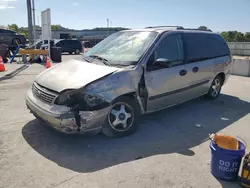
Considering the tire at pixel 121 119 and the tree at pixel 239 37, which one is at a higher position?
the tree at pixel 239 37

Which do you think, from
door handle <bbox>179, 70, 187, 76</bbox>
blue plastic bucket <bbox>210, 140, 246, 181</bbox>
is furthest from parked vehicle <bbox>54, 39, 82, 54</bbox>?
blue plastic bucket <bbox>210, 140, 246, 181</bbox>

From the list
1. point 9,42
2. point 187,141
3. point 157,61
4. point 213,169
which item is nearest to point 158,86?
point 157,61

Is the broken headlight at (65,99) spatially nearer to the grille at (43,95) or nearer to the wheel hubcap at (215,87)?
the grille at (43,95)

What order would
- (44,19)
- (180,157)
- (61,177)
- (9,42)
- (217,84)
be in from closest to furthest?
(61,177), (180,157), (217,84), (44,19), (9,42)

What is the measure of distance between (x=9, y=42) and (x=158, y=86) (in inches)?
880

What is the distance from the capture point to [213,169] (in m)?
3.18

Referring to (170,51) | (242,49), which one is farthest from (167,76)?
(242,49)

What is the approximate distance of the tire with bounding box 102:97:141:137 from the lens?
408 cm

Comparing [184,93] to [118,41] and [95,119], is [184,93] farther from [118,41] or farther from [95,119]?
[95,119]

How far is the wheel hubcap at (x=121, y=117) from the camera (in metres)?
4.10

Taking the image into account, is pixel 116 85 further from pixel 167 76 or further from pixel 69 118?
pixel 167 76

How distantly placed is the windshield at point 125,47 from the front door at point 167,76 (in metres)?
0.23

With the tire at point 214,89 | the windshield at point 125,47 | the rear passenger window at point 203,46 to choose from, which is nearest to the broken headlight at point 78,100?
the windshield at point 125,47

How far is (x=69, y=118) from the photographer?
3633 mm
